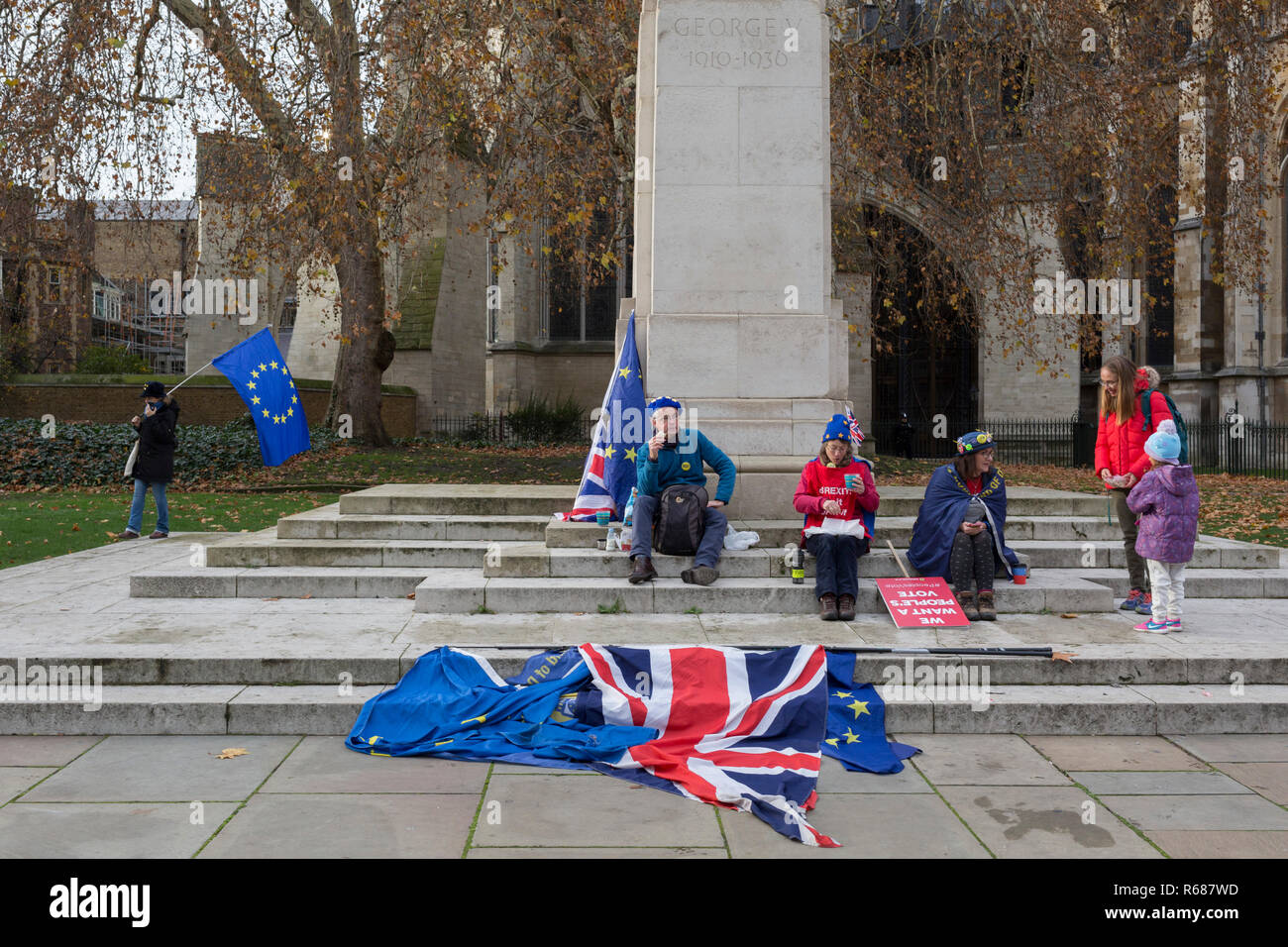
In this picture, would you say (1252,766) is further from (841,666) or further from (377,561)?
(377,561)

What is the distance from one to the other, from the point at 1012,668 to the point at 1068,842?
197 cm

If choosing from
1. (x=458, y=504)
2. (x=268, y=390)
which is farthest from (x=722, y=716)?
(x=268, y=390)

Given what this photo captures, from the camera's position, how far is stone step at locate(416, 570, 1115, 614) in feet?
22.3

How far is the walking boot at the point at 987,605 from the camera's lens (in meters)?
6.52

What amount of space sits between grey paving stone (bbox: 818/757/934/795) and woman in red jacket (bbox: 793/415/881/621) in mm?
1984

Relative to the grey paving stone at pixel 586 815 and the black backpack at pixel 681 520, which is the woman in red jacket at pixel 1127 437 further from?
the grey paving stone at pixel 586 815

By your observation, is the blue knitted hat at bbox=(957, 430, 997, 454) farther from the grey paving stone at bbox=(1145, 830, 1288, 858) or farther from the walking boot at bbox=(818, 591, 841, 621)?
the grey paving stone at bbox=(1145, 830, 1288, 858)

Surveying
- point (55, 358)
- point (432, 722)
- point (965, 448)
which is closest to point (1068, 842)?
point (432, 722)

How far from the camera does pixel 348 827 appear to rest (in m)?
3.86

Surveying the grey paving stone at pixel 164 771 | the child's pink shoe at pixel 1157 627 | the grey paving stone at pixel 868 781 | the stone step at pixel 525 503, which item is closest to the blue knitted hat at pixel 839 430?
the child's pink shoe at pixel 1157 627

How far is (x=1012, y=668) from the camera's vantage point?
5617 mm

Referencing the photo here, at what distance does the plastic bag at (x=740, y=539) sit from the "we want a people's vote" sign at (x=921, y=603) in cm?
114

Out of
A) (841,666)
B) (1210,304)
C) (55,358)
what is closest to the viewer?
(841,666)

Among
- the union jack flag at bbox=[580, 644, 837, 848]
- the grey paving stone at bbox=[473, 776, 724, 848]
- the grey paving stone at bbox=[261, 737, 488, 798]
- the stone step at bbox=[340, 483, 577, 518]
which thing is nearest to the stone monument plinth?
the stone step at bbox=[340, 483, 577, 518]
